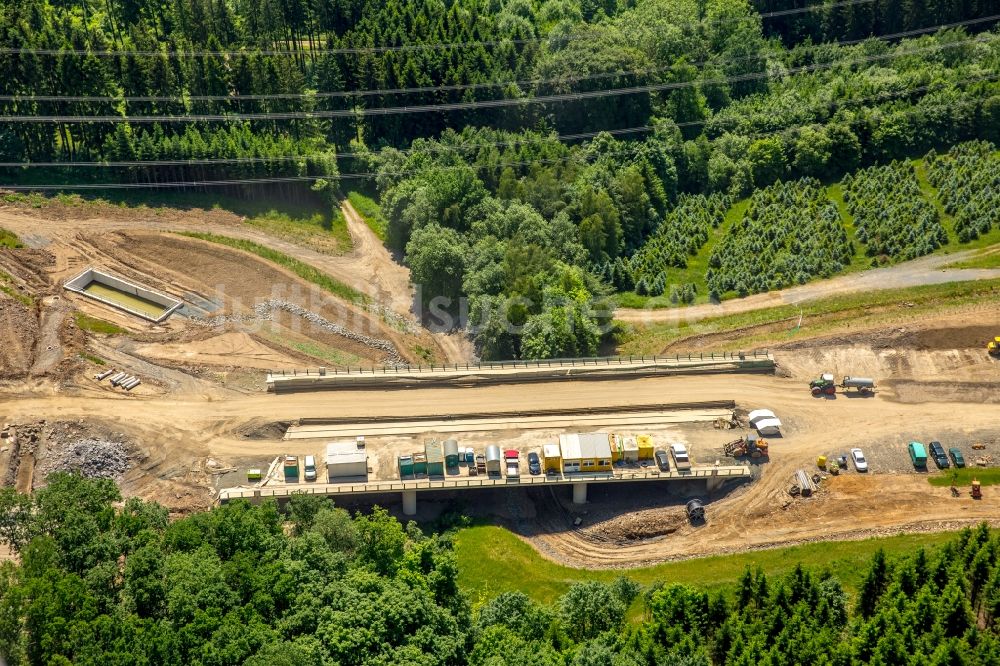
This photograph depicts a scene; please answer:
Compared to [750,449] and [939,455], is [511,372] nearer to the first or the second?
[750,449]

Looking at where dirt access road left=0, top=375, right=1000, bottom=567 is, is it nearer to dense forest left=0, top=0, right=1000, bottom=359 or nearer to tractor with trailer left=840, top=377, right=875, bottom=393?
tractor with trailer left=840, top=377, right=875, bottom=393

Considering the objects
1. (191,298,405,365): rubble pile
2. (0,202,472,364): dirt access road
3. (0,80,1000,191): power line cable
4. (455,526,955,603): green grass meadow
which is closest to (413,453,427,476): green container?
(455,526,955,603): green grass meadow

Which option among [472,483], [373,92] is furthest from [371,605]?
[373,92]

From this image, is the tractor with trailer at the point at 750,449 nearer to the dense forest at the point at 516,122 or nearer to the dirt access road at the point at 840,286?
the dense forest at the point at 516,122

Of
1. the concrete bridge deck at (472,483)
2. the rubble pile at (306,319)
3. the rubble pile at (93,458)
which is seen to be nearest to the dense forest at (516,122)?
the rubble pile at (306,319)

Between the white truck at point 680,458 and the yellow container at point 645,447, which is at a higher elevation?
the yellow container at point 645,447
